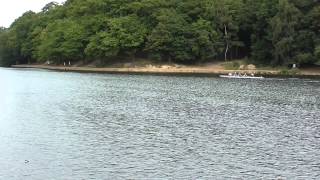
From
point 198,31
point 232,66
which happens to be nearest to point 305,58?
point 232,66

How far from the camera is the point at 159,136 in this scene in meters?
41.4

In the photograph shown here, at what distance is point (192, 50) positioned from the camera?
135250mm

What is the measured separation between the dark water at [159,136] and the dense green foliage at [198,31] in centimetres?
5162

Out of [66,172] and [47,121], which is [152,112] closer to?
[47,121]

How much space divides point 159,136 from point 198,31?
9659cm

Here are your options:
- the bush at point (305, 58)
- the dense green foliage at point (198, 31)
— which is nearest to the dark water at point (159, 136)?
the bush at point (305, 58)

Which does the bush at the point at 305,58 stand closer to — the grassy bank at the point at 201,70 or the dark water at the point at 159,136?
the grassy bank at the point at 201,70

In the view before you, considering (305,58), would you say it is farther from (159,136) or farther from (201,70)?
(159,136)

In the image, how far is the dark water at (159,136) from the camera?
30859mm

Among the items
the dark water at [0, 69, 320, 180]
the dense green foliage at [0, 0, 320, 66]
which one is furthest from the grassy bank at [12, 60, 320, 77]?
the dark water at [0, 69, 320, 180]

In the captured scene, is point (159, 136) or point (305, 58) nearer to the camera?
point (159, 136)

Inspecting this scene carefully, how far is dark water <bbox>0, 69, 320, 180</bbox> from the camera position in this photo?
30.9 meters

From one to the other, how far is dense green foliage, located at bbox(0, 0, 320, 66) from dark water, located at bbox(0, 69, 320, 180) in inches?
2032

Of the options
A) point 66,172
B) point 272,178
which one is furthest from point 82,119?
point 272,178
